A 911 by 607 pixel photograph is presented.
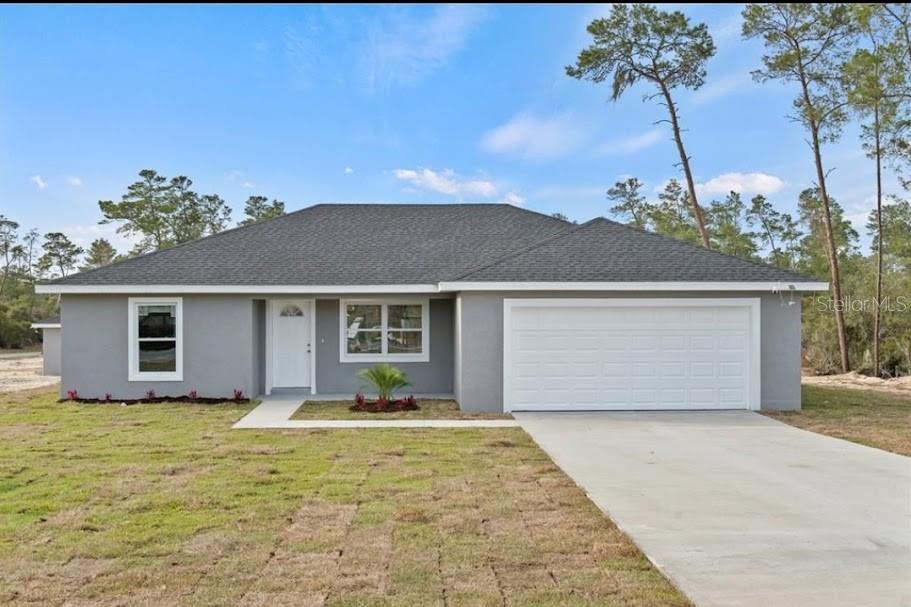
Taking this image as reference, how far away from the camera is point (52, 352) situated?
20.7 metres

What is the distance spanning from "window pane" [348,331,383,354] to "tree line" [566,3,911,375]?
40.8 ft

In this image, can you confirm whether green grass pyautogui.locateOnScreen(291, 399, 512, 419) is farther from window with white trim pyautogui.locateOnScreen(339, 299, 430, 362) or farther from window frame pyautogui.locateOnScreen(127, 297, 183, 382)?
window frame pyautogui.locateOnScreen(127, 297, 183, 382)

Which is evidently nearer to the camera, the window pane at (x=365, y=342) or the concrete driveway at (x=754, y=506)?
the concrete driveway at (x=754, y=506)

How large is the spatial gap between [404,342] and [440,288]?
2823mm

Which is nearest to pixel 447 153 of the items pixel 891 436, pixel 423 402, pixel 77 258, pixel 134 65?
pixel 423 402

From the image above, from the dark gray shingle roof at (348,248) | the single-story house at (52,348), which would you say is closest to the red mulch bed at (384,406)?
the dark gray shingle roof at (348,248)

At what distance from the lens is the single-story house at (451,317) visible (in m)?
12.0

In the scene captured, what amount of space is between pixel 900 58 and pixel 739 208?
1733 cm

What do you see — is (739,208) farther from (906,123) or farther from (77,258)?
(77,258)

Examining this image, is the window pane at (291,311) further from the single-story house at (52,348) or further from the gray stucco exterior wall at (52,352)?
the gray stucco exterior wall at (52,352)

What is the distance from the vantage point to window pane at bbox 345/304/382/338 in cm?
1460

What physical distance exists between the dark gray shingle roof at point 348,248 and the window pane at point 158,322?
2.02 feet

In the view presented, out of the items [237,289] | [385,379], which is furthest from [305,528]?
[237,289]

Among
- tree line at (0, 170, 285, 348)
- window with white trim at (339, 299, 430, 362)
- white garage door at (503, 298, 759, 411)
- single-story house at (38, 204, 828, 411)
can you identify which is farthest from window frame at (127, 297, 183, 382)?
tree line at (0, 170, 285, 348)
